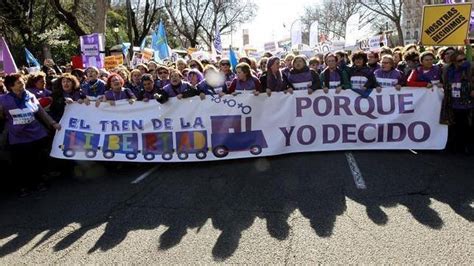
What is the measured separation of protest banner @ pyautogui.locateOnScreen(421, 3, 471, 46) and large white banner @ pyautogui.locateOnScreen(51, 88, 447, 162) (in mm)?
1709

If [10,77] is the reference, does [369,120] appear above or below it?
below

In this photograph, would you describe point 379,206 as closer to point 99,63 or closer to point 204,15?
point 99,63

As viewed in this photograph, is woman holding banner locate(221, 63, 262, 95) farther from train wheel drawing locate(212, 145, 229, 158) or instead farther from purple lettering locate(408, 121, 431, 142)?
purple lettering locate(408, 121, 431, 142)

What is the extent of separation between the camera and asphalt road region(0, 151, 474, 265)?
4.04 meters

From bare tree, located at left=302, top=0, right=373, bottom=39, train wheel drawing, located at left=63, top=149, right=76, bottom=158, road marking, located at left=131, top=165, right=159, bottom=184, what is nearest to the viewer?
road marking, located at left=131, top=165, right=159, bottom=184

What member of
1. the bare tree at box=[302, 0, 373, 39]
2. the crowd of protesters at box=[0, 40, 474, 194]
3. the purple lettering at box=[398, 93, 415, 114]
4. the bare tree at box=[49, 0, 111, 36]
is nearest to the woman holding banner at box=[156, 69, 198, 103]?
the crowd of protesters at box=[0, 40, 474, 194]

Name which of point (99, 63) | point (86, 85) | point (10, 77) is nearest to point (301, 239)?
point (10, 77)

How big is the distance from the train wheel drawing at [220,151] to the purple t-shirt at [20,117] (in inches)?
97.1

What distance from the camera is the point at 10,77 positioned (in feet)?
19.8

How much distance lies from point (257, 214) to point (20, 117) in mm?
3507

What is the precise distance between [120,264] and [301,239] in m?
1.61

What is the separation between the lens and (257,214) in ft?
16.0

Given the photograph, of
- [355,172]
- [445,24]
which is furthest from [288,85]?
[445,24]

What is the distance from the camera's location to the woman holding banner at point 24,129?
6082 millimetres
